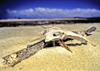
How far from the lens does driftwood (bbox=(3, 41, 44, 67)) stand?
9.16 feet

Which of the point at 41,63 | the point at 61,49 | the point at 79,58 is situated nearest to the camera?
the point at 41,63

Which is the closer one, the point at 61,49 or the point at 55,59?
the point at 55,59

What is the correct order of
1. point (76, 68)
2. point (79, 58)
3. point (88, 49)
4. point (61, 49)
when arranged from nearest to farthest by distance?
point (76, 68)
point (79, 58)
point (61, 49)
point (88, 49)

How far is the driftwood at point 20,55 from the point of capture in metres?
2.79

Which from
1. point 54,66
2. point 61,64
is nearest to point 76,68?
point 61,64

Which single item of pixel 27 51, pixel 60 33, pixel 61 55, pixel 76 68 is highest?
pixel 60 33

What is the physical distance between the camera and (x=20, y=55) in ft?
9.73

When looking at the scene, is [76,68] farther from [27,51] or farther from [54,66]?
[27,51]

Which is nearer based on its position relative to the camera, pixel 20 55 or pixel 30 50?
pixel 20 55

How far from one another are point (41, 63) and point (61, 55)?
0.87 metres

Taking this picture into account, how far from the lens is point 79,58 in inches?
130

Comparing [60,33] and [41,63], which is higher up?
[60,33]

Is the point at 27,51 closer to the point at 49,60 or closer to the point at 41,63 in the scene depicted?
the point at 41,63

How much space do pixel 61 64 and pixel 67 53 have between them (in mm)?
654
